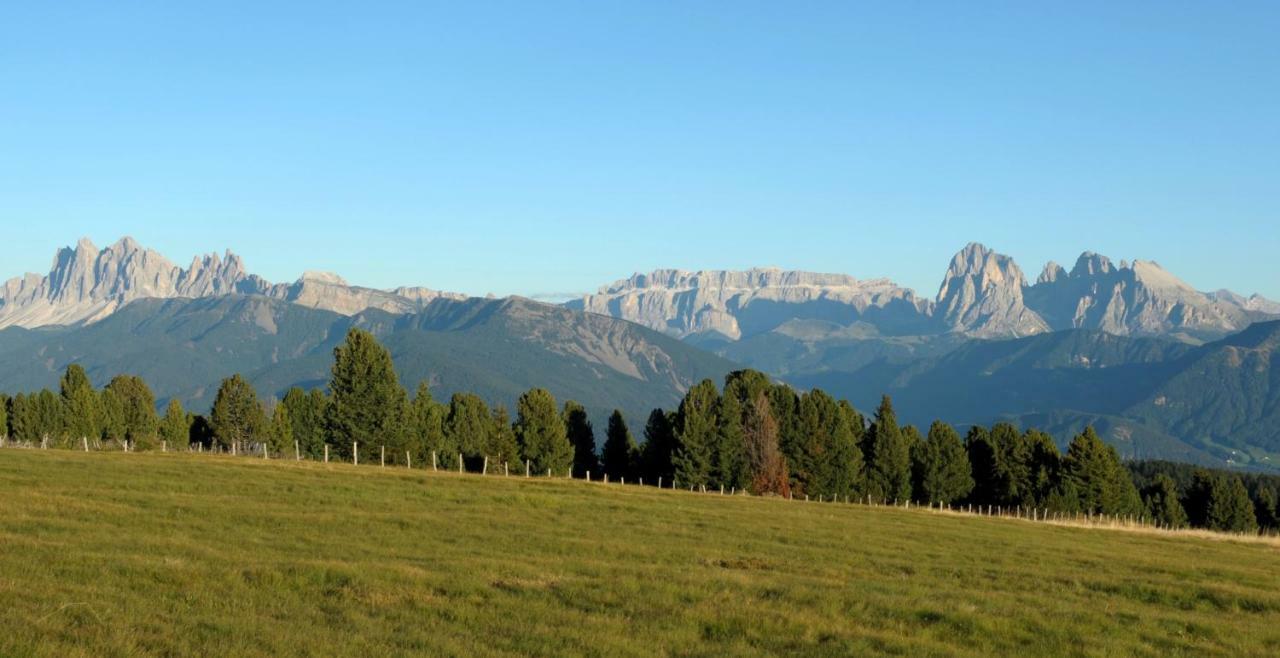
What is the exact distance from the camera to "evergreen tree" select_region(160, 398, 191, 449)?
462ft

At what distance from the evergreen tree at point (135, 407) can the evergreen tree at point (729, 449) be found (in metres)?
66.0

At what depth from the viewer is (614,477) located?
143 m

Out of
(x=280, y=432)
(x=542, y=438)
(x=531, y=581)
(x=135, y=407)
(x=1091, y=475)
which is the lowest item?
(x=531, y=581)

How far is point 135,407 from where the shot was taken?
5896 inches

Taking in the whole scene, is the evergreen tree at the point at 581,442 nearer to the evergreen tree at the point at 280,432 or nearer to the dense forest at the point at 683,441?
the dense forest at the point at 683,441

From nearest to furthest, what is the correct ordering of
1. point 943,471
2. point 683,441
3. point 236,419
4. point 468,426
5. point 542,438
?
point 683,441
point 542,438
point 943,471
point 236,419
point 468,426

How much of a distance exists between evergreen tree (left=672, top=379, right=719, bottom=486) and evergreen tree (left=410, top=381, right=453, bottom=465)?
22377mm

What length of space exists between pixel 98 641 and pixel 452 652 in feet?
18.3

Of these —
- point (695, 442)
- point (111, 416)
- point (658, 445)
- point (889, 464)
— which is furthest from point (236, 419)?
point (889, 464)

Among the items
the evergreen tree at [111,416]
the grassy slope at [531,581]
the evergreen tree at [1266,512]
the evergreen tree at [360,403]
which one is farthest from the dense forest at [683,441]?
the grassy slope at [531,581]

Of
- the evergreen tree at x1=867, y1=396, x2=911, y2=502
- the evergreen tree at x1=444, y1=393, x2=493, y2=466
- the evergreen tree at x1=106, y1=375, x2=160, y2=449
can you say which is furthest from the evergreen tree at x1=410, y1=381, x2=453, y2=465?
the evergreen tree at x1=867, y1=396, x2=911, y2=502

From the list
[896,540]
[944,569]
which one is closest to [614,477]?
[896,540]

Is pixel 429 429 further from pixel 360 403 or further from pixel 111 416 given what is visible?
pixel 111 416

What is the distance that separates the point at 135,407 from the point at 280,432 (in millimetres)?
23072
